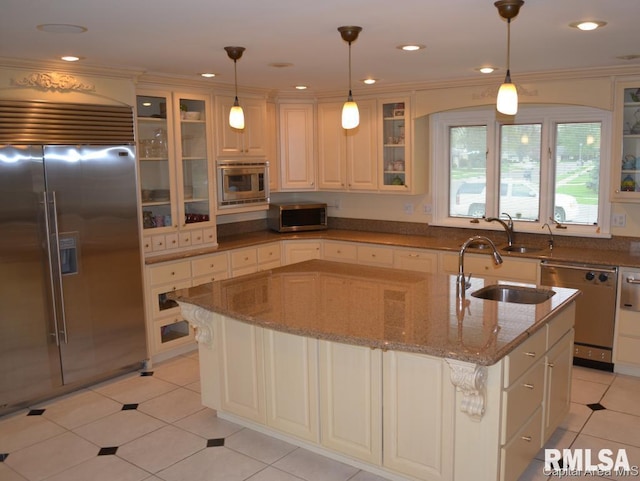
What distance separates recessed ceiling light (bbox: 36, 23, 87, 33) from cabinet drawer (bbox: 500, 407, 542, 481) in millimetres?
2967

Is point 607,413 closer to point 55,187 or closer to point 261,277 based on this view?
A: point 261,277

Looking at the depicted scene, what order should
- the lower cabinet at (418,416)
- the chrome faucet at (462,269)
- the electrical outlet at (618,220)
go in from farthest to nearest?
the electrical outlet at (618,220)
the chrome faucet at (462,269)
the lower cabinet at (418,416)

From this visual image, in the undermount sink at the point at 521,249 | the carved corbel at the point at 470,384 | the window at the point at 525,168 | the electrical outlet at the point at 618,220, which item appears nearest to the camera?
the carved corbel at the point at 470,384

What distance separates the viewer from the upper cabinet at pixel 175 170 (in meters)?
4.84

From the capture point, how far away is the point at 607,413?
3869mm

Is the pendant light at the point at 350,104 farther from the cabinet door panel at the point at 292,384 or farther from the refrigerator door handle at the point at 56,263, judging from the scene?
the refrigerator door handle at the point at 56,263

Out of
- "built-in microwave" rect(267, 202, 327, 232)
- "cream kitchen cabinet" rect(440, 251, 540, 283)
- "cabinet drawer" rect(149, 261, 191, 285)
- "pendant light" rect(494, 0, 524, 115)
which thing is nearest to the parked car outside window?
"cream kitchen cabinet" rect(440, 251, 540, 283)

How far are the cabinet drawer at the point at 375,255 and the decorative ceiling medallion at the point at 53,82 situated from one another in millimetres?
2843

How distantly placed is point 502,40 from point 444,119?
223 centimetres

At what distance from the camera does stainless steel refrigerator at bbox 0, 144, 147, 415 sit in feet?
12.8

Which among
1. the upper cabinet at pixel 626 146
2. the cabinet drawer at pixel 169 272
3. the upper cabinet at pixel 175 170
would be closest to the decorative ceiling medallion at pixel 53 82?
the upper cabinet at pixel 175 170

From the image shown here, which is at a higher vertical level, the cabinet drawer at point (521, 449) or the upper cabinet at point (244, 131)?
the upper cabinet at point (244, 131)

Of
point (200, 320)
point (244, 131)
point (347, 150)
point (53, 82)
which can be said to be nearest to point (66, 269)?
point (200, 320)

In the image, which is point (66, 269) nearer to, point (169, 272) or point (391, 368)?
point (169, 272)
